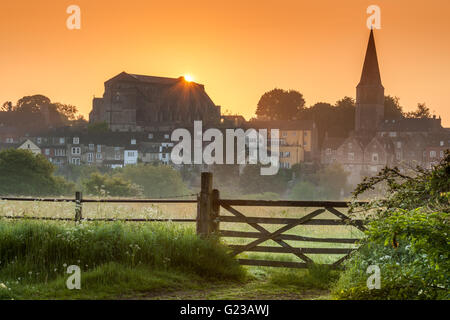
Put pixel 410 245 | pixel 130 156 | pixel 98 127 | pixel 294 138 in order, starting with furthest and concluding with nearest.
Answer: pixel 98 127
pixel 294 138
pixel 130 156
pixel 410 245

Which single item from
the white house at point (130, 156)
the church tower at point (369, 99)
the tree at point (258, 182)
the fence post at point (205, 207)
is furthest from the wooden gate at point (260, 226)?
the church tower at point (369, 99)

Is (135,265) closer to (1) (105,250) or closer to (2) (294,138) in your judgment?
(1) (105,250)

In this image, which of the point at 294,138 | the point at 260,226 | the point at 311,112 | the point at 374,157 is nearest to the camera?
the point at 260,226

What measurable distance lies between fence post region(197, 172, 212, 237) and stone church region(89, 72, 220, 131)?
4071 inches

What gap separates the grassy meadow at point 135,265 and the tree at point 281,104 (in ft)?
360

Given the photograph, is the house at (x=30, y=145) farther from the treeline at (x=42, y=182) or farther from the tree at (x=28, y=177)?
the tree at (x=28, y=177)

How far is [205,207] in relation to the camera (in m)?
11.3

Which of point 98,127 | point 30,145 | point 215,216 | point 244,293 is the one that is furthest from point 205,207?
point 98,127

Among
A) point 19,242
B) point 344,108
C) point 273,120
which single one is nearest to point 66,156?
point 273,120

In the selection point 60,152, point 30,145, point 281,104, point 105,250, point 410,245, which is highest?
point 281,104

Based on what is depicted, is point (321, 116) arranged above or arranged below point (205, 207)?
above

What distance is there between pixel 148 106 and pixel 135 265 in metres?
118

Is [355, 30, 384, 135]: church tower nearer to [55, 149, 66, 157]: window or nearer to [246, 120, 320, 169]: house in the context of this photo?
[246, 120, 320, 169]: house

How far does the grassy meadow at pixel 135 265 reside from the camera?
916 centimetres
